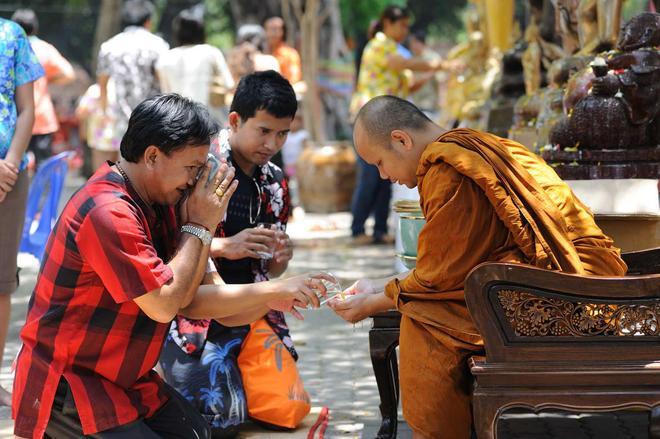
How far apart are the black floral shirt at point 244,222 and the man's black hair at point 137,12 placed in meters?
4.28

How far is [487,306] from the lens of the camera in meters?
3.26

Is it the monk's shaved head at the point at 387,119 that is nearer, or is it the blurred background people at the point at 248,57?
the monk's shaved head at the point at 387,119

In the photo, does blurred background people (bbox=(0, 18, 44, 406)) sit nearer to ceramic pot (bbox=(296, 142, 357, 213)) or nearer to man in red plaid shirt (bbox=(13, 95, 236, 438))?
man in red plaid shirt (bbox=(13, 95, 236, 438))

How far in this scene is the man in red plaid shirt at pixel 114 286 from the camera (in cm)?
329

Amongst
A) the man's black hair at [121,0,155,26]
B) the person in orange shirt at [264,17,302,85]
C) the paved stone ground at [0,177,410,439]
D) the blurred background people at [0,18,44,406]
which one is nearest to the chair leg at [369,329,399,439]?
the paved stone ground at [0,177,410,439]

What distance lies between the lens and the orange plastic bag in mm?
4609

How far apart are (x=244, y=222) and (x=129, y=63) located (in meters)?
4.48

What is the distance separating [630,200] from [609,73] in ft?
3.58

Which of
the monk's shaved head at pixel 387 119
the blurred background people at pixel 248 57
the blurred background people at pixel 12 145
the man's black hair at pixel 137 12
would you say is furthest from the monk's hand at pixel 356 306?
the blurred background people at pixel 248 57

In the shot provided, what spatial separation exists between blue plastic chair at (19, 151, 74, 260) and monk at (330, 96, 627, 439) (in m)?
3.70

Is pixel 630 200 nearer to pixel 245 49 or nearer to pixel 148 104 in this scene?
pixel 148 104

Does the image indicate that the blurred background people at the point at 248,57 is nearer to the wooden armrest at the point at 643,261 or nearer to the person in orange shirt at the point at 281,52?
the person in orange shirt at the point at 281,52

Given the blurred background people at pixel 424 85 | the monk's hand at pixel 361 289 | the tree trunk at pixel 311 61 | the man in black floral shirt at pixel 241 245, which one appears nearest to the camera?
the monk's hand at pixel 361 289

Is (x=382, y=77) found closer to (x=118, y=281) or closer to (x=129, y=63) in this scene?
(x=129, y=63)
